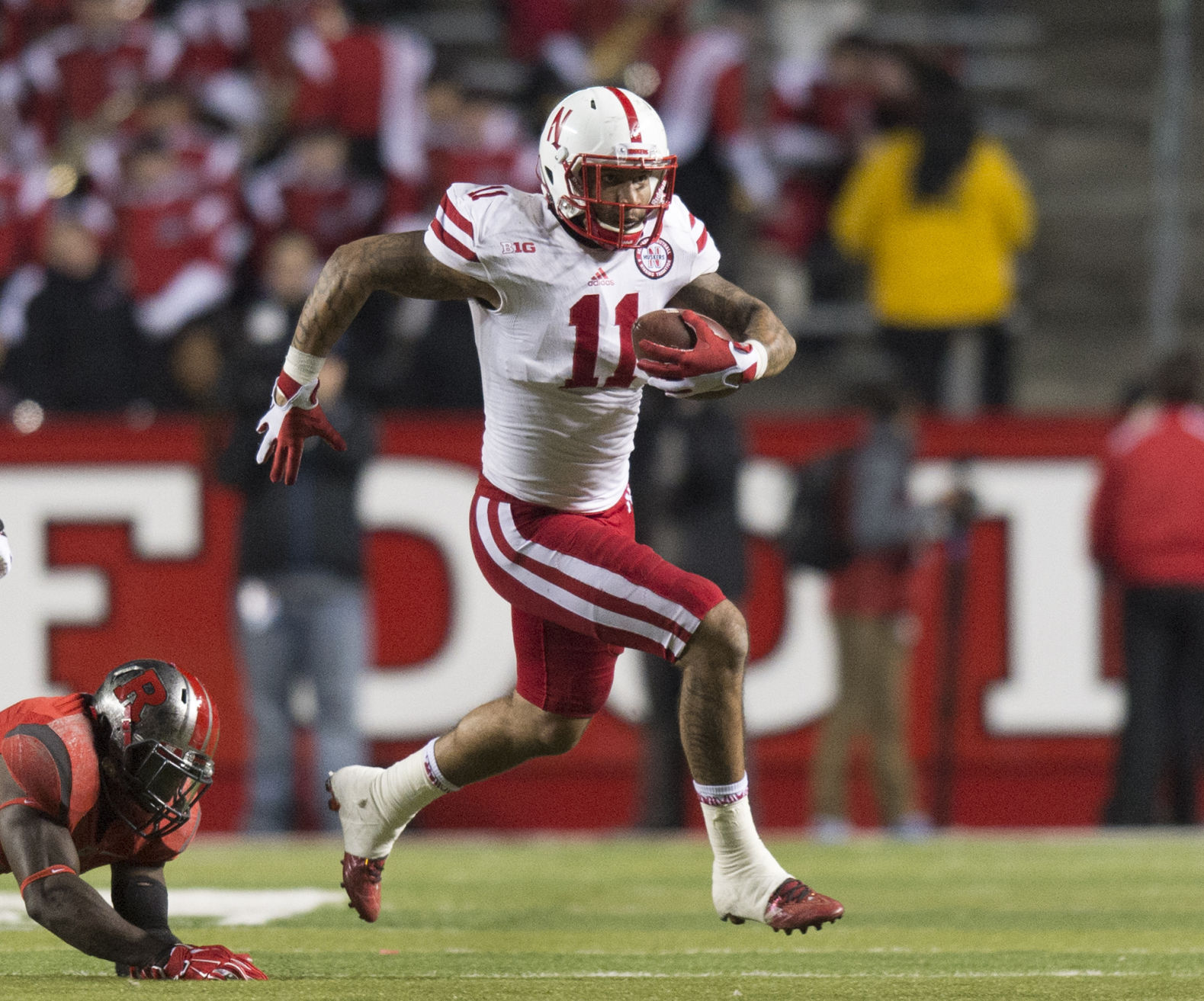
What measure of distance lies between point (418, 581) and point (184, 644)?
43.3 inches

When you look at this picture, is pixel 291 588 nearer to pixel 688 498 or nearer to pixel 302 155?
pixel 688 498

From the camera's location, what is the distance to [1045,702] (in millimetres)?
9648

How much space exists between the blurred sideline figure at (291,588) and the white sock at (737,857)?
4267 millimetres

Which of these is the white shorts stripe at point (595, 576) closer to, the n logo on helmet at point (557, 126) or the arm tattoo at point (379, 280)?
the arm tattoo at point (379, 280)

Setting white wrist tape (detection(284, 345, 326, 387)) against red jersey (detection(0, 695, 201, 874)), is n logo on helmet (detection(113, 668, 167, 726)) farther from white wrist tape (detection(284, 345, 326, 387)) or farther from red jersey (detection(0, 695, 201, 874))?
white wrist tape (detection(284, 345, 326, 387))

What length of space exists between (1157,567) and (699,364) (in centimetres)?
511

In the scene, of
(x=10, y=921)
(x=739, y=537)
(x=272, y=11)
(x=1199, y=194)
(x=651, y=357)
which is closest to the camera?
(x=651, y=357)

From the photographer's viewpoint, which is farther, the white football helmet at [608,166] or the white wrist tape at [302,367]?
the white wrist tape at [302,367]

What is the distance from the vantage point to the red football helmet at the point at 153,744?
459cm

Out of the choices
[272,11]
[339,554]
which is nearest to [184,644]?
[339,554]

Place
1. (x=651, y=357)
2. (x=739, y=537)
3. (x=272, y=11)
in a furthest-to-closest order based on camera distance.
A: (x=272, y=11), (x=739, y=537), (x=651, y=357)

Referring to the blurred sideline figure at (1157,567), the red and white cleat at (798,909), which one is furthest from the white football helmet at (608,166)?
the blurred sideline figure at (1157,567)

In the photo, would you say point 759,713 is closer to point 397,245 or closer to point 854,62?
point 854,62

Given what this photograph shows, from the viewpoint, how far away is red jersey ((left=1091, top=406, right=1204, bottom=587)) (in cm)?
927
